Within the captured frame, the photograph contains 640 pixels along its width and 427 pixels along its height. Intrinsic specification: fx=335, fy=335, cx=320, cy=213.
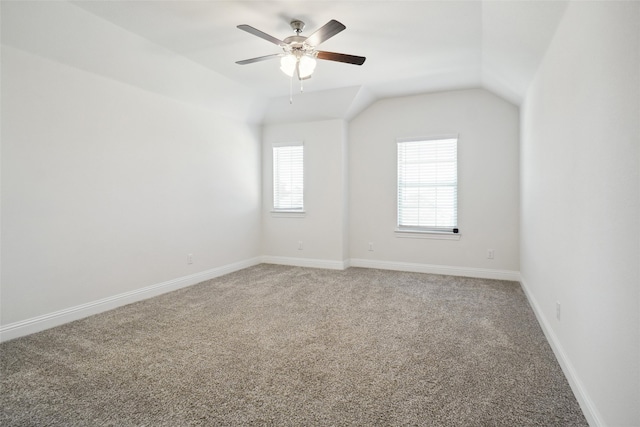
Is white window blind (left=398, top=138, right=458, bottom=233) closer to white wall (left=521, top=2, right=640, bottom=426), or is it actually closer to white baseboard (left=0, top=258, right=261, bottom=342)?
white wall (left=521, top=2, right=640, bottom=426)

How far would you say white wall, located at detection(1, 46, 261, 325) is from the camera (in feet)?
9.36

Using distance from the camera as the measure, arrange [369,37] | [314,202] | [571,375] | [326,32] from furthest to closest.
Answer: [314,202], [369,37], [326,32], [571,375]

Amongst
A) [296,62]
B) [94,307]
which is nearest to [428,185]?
[296,62]

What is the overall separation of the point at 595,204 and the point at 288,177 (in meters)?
4.63

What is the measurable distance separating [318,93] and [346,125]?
2.43 ft

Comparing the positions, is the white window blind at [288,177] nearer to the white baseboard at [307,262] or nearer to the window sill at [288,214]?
the window sill at [288,214]

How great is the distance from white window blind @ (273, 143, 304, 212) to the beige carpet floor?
2327mm

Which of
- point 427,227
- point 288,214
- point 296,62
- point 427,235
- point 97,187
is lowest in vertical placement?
point 427,235

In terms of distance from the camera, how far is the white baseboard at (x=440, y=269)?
4684 millimetres

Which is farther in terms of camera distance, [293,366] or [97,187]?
[97,187]

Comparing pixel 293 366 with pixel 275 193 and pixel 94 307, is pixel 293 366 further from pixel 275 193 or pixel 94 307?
pixel 275 193

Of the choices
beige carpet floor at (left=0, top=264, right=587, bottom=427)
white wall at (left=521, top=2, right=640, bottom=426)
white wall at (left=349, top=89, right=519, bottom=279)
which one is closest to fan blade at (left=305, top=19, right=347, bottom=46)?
white wall at (left=521, top=2, right=640, bottom=426)

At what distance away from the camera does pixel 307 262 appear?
568 centimetres

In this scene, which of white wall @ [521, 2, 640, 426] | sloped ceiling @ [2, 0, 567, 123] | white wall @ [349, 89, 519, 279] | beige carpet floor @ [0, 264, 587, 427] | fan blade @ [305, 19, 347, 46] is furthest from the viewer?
white wall @ [349, 89, 519, 279]
